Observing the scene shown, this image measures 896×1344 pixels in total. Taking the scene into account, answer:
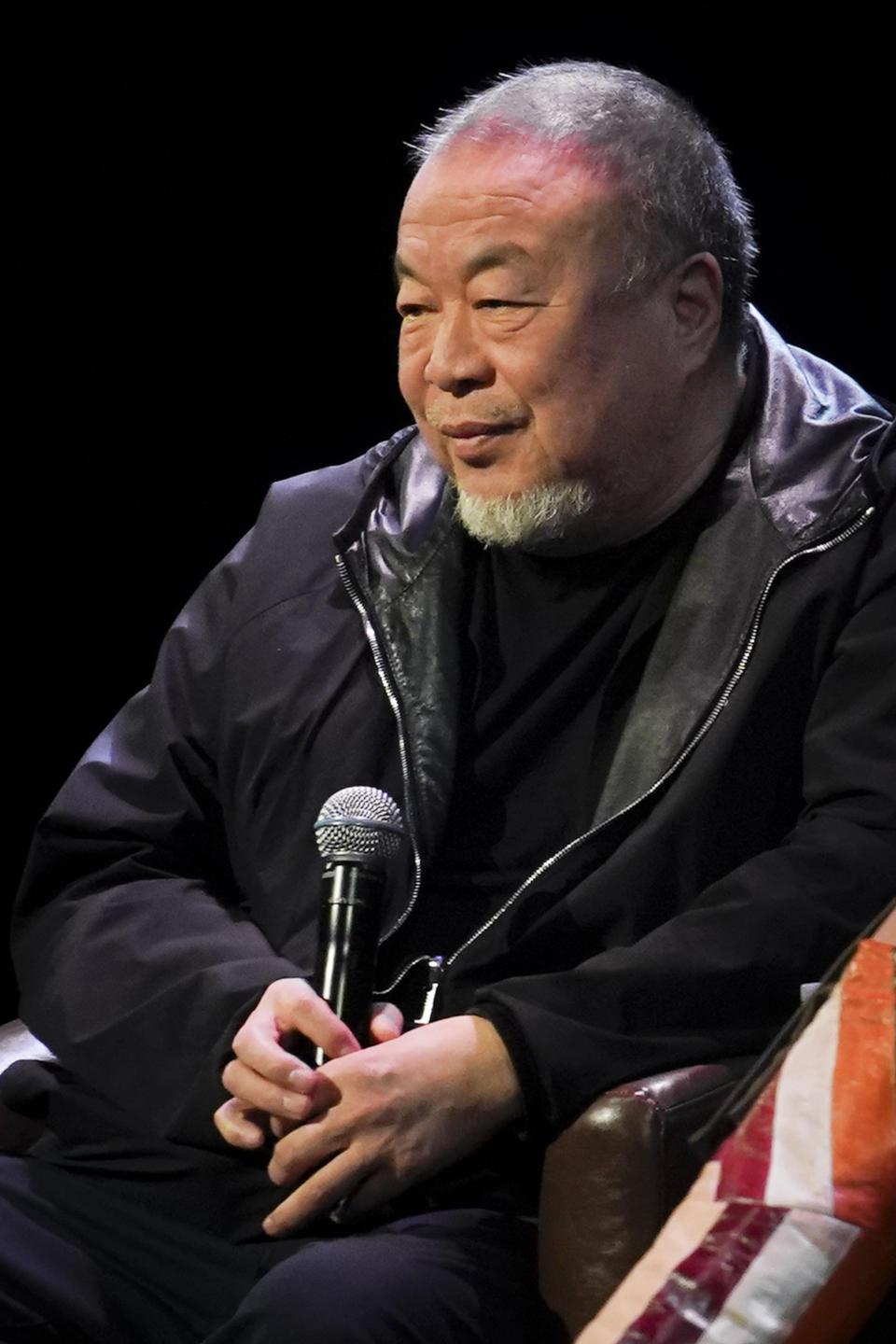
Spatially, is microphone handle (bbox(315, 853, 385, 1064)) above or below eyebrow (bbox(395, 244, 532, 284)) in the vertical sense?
below

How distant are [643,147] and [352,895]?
3.02ft

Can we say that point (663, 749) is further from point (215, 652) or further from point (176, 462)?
point (176, 462)

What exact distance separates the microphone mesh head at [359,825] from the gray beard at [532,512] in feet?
1.41

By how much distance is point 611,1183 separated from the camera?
1.52 m

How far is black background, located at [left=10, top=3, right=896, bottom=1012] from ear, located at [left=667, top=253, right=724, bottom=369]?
1.93 ft

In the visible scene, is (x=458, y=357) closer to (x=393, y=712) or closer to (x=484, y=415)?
(x=484, y=415)

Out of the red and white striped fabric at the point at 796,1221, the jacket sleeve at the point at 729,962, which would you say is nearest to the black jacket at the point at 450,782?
the jacket sleeve at the point at 729,962

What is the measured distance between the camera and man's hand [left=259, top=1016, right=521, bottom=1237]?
5.41ft

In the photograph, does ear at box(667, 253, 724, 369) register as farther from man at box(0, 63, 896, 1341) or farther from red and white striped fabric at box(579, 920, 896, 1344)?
red and white striped fabric at box(579, 920, 896, 1344)

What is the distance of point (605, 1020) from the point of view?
171 cm

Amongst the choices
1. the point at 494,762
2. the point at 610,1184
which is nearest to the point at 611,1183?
the point at 610,1184

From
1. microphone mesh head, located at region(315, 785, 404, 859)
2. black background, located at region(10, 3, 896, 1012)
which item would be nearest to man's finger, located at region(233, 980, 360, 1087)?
microphone mesh head, located at region(315, 785, 404, 859)

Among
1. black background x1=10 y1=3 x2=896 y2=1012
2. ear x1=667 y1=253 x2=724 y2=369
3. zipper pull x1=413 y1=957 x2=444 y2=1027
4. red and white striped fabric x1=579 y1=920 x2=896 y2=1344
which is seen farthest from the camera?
black background x1=10 y1=3 x2=896 y2=1012

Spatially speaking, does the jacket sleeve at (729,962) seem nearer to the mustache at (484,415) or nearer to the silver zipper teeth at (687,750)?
the silver zipper teeth at (687,750)
